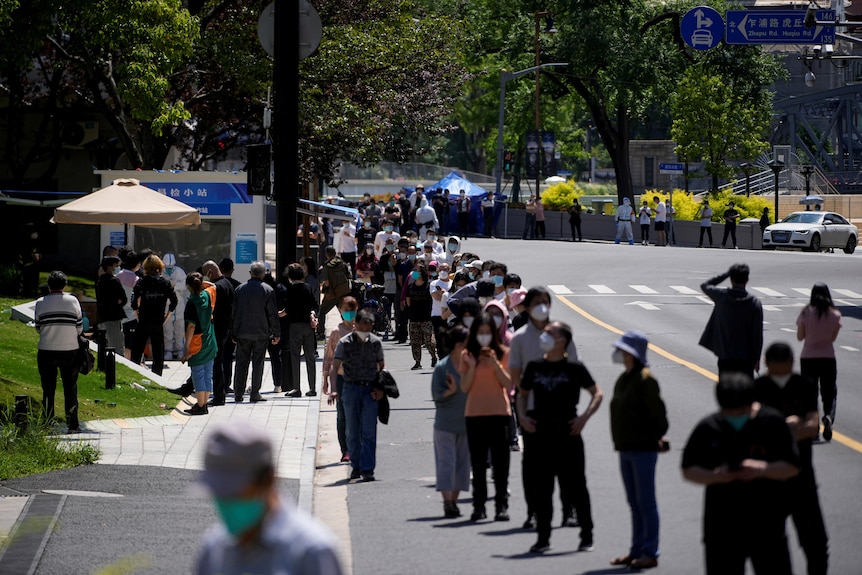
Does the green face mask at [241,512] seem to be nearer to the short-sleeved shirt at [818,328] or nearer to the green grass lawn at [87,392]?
the short-sleeved shirt at [818,328]

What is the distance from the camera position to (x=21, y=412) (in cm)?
1444

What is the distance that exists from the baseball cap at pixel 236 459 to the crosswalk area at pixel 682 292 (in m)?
30.5

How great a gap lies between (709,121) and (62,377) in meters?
57.3

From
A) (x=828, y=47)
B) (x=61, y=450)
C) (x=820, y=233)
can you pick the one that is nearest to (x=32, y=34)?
(x=61, y=450)

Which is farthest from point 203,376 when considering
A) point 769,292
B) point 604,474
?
point 769,292

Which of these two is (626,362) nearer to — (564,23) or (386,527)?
(386,527)

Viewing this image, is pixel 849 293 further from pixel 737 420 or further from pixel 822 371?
pixel 737 420

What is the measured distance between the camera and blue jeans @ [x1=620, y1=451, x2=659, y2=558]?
29.9 ft

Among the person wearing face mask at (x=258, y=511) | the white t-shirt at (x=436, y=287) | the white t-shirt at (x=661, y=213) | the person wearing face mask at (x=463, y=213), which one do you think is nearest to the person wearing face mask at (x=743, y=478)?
the person wearing face mask at (x=258, y=511)

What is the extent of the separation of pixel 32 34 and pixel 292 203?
497 cm

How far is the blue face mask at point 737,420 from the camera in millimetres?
6992

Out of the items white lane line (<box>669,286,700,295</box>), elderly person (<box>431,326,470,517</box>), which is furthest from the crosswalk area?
elderly person (<box>431,326,470,517</box>)

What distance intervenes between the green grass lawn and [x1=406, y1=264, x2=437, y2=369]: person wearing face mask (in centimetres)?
477

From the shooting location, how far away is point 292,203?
749 inches
